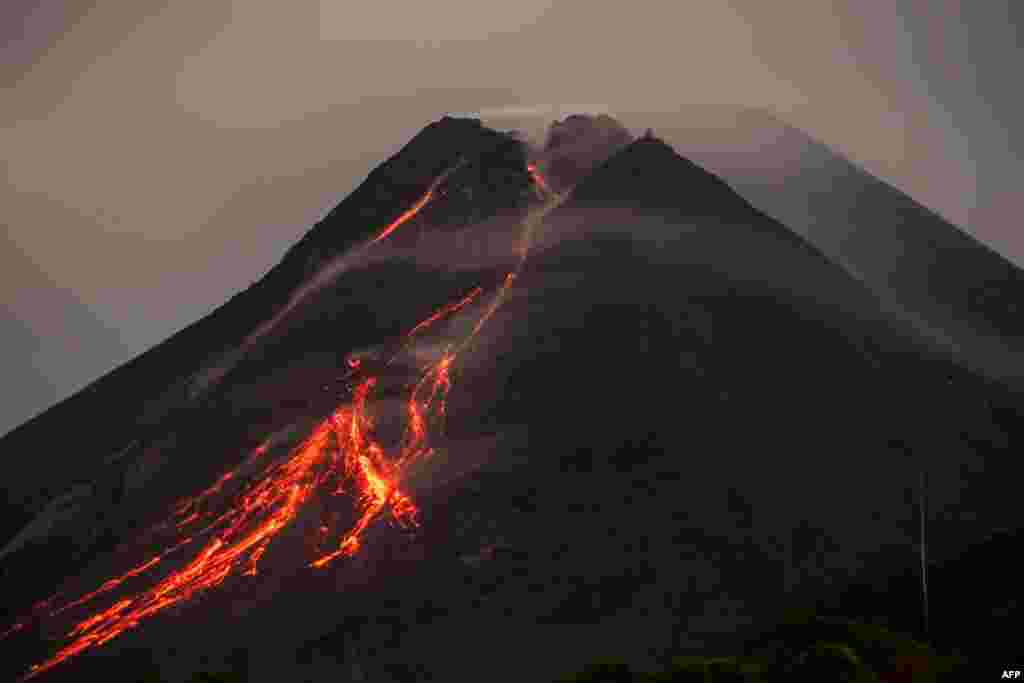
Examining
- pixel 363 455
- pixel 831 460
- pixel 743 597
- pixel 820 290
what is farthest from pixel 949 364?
pixel 363 455

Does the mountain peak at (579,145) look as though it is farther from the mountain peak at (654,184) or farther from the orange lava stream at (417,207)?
the orange lava stream at (417,207)

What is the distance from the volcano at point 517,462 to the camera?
3862 cm

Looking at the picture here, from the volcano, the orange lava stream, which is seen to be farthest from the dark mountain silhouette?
the orange lava stream

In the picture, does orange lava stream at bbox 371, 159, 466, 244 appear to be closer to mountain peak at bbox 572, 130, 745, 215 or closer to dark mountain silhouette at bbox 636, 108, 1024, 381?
mountain peak at bbox 572, 130, 745, 215

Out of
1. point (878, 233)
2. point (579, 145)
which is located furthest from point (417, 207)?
point (878, 233)

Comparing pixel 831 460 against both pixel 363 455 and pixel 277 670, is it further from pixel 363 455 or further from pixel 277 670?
pixel 277 670

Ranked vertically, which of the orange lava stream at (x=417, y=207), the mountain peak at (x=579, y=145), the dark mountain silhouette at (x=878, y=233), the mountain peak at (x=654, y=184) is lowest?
the dark mountain silhouette at (x=878, y=233)

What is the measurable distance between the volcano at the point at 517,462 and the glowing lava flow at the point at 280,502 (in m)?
0.15

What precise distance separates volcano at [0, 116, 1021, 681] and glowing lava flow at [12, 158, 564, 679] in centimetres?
15

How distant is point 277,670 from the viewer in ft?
121

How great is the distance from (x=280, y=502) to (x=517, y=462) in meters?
9.08

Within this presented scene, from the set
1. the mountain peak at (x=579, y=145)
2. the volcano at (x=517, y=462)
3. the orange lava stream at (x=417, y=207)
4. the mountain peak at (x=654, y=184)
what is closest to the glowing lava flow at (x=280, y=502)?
the volcano at (x=517, y=462)

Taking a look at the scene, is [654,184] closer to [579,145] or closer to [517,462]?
[579,145]

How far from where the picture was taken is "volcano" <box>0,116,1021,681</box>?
38.6 metres
